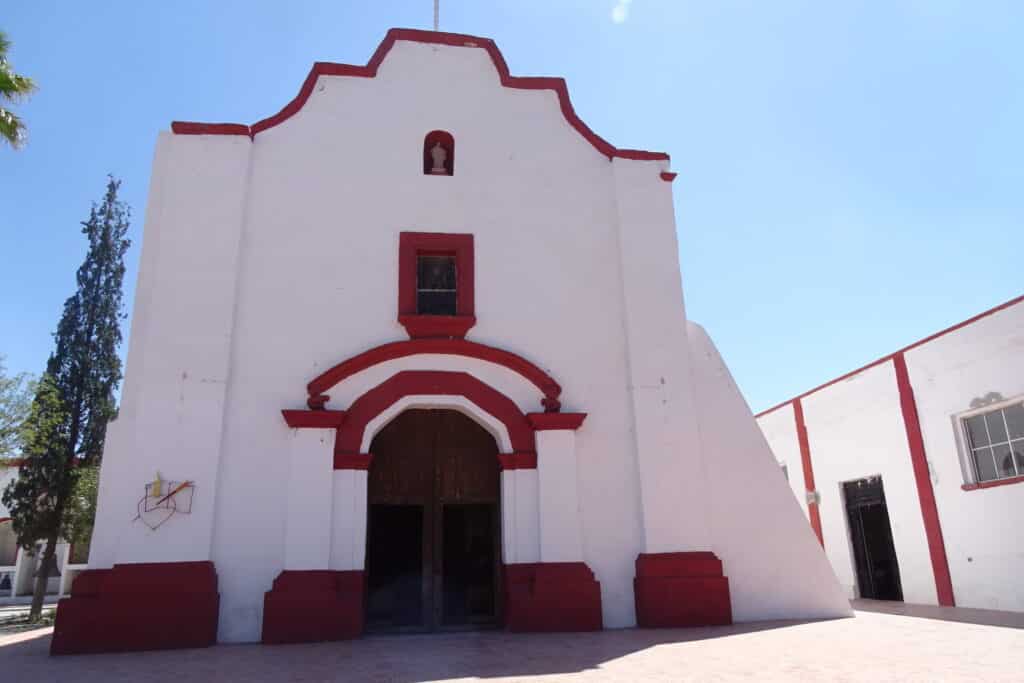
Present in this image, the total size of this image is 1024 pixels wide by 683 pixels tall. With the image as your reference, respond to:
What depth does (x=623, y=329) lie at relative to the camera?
9930 mm

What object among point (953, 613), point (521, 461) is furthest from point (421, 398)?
point (953, 613)

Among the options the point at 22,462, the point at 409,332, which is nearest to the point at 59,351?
the point at 22,462

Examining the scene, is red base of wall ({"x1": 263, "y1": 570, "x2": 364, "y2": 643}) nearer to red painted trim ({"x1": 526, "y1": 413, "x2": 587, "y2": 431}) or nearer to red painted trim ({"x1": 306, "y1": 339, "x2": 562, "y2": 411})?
red painted trim ({"x1": 306, "y1": 339, "x2": 562, "y2": 411})

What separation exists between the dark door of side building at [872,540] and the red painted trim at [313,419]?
9.46 meters

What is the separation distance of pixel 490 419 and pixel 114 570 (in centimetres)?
447

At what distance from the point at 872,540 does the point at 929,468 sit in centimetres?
242

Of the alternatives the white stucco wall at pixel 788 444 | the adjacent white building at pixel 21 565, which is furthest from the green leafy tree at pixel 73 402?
the white stucco wall at pixel 788 444

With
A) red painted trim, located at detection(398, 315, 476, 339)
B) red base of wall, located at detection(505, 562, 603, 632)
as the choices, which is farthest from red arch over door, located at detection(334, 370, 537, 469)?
red base of wall, located at detection(505, 562, 603, 632)

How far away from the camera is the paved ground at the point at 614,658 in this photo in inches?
227

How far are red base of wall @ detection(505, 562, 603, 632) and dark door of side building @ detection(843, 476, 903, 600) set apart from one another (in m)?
6.72

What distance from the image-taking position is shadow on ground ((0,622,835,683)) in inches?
238

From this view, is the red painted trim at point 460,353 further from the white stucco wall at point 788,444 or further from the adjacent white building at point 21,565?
the adjacent white building at point 21,565

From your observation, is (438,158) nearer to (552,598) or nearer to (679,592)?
(552,598)

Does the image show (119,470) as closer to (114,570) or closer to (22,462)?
(114,570)
